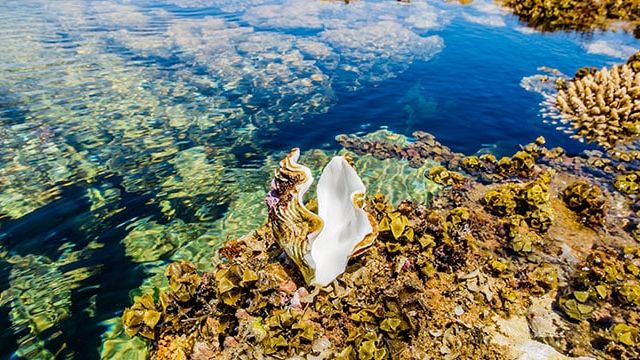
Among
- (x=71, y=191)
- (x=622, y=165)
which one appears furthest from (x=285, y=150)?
(x=622, y=165)

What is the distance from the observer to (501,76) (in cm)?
1631

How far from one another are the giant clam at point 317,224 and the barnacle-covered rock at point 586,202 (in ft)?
18.0

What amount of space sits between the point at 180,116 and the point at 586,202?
12.4 metres

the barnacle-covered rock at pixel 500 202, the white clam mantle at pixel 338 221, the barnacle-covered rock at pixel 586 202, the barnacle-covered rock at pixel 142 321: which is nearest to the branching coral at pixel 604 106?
the barnacle-covered rock at pixel 586 202

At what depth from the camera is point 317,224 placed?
17.1 feet

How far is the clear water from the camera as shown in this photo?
22.2 feet

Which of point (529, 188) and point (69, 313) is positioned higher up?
point (529, 188)

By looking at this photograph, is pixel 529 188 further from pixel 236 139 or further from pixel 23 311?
pixel 23 311

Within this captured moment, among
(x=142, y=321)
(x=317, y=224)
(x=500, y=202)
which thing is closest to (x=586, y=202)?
(x=500, y=202)

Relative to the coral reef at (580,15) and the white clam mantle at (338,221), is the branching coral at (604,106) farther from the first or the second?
the coral reef at (580,15)

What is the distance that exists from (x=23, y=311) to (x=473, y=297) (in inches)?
288

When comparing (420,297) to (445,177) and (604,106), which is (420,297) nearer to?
(445,177)

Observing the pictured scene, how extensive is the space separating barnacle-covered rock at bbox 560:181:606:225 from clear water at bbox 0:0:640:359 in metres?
2.93

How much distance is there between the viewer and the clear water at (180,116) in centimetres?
676
